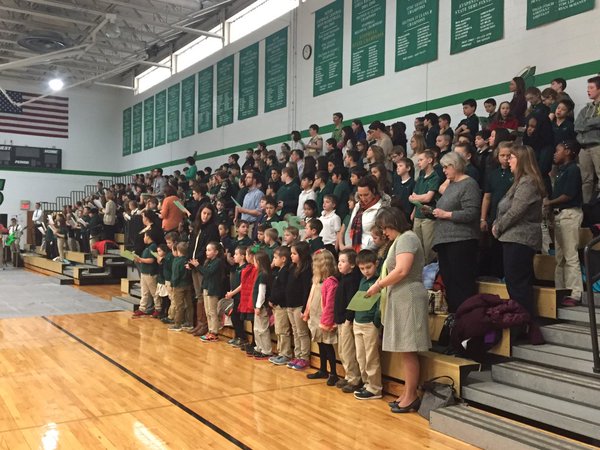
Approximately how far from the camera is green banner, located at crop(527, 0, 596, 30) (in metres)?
7.18

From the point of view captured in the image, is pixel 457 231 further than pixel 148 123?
No

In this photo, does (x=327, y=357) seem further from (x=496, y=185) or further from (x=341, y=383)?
(x=496, y=185)

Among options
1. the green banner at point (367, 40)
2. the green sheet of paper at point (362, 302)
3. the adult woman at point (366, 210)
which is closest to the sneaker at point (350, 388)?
the green sheet of paper at point (362, 302)

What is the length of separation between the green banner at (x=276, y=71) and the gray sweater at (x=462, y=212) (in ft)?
29.5

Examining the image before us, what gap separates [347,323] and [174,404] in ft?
5.42

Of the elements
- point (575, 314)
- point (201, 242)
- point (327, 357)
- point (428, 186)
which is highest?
point (428, 186)

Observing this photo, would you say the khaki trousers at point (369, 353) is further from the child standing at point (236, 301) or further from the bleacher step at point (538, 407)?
the child standing at point (236, 301)

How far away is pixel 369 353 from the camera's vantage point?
4891mm

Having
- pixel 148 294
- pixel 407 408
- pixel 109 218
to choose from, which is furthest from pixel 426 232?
pixel 109 218

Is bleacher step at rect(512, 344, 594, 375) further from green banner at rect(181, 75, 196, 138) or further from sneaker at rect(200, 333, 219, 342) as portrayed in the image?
green banner at rect(181, 75, 196, 138)

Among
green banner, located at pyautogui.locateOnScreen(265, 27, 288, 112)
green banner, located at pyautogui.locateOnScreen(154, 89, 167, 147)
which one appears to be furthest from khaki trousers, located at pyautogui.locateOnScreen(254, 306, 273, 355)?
green banner, located at pyautogui.locateOnScreen(154, 89, 167, 147)

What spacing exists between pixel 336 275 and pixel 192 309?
3524mm

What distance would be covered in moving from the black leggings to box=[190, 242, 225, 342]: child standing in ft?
7.30

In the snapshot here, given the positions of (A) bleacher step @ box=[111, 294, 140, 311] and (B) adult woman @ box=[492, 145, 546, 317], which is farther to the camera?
(A) bleacher step @ box=[111, 294, 140, 311]
